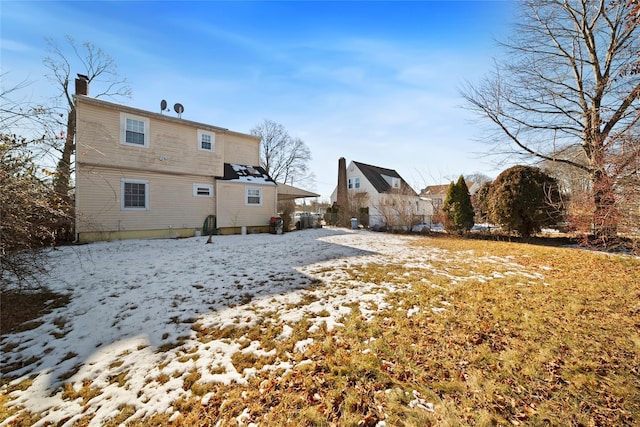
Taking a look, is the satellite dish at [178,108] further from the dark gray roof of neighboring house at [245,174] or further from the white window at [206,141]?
the dark gray roof of neighboring house at [245,174]

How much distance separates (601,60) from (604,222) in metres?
8.72

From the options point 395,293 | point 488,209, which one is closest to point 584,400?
point 395,293

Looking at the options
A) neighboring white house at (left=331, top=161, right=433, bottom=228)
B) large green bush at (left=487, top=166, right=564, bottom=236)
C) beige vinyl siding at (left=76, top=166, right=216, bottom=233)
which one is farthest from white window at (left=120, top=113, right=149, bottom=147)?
large green bush at (left=487, top=166, right=564, bottom=236)

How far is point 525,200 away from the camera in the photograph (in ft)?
37.2

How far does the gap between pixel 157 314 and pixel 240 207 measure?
10922 mm

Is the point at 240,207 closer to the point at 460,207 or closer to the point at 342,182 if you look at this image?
the point at 460,207

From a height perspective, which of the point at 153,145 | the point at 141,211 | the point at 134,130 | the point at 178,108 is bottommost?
the point at 141,211

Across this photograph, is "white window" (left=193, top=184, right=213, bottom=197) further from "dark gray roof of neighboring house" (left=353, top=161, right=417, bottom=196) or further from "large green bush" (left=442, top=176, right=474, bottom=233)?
"dark gray roof of neighboring house" (left=353, top=161, right=417, bottom=196)

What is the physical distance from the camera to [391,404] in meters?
2.14

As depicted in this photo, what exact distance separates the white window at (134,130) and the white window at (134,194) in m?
1.81

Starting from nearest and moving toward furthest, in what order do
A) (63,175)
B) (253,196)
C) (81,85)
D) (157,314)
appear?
1. (157,314)
2. (63,175)
3. (81,85)
4. (253,196)

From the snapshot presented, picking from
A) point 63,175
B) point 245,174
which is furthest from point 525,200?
point 63,175

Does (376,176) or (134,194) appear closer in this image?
(134,194)

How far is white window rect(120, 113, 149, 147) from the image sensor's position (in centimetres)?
1091
